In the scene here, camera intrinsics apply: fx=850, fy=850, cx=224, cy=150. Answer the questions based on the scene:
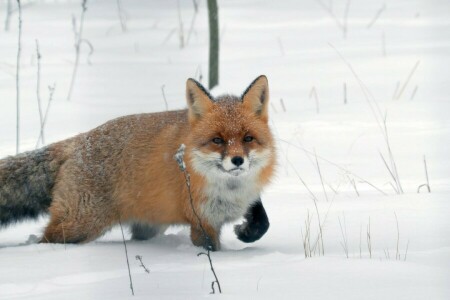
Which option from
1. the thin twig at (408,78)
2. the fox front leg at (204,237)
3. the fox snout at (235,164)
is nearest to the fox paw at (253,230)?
the fox front leg at (204,237)

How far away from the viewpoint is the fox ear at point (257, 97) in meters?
5.88


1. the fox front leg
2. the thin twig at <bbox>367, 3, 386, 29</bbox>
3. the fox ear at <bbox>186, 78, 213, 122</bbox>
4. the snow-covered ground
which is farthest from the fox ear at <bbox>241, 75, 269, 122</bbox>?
the thin twig at <bbox>367, 3, 386, 29</bbox>

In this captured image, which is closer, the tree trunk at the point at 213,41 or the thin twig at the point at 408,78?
the thin twig at the point at 408,78

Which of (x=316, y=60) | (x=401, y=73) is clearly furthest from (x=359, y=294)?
(x=316, y=60)

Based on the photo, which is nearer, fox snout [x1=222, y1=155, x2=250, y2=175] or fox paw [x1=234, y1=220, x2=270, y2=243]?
fox snout [x1=222, y1=155, x2=250, y2=175]

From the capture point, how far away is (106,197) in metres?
6.16

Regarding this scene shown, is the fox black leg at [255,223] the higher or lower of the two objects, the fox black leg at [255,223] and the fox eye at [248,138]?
the lower

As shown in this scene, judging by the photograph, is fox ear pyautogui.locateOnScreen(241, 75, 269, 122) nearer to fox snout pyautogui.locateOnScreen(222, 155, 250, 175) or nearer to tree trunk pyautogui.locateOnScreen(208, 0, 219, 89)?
fox snout pyautogui.locateOnScreen(222, 155, 250, 175)

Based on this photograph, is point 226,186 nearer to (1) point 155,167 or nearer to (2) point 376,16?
(1) point 155,167

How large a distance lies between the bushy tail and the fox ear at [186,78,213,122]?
3.82 feet

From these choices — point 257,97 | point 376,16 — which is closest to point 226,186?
point 257,97

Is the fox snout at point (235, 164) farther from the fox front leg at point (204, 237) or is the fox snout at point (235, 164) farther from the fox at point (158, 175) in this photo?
the fox front leg at point (204, 237)

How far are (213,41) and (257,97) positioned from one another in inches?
241

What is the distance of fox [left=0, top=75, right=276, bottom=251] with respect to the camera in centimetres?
573
